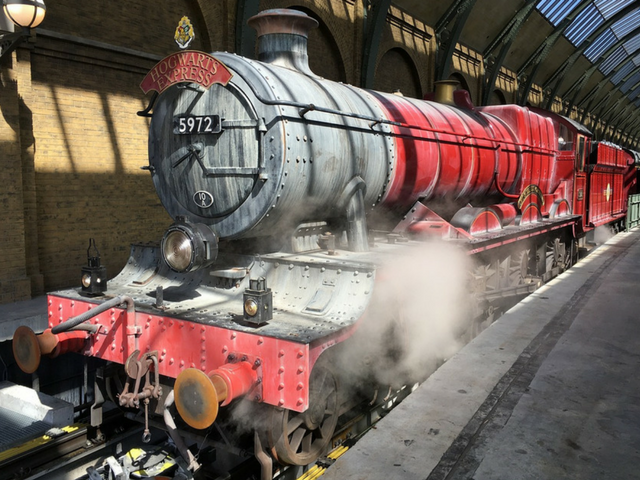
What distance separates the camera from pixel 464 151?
20.7ft

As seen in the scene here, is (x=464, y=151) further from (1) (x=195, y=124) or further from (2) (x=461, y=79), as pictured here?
(2) (x=461, y=79)

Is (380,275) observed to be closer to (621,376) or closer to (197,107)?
(197,107)

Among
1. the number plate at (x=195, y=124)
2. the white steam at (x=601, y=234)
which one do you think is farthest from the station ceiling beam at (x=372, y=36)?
the number plate at (x=195, y=124)

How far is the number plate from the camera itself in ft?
13.1

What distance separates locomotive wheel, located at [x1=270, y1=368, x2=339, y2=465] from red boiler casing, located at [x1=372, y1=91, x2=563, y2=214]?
2.16 m

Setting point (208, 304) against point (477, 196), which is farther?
point (477, 196)

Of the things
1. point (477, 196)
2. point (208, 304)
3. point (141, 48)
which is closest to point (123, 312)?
point (208, 304)

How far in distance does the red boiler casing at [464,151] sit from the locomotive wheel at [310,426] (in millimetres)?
2159

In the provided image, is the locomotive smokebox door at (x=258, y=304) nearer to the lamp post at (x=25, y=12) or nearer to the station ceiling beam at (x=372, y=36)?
the lamp post at (x=25, y=12)

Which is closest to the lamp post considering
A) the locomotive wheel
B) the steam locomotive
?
the steam locomotive

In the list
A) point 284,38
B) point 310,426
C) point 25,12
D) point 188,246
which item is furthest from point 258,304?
point 25,12

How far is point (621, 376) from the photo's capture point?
181 inches

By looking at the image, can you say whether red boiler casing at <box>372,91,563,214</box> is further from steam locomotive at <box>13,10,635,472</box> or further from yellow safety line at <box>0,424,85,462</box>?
yellow safety line at <box>0,424,85,462</box>

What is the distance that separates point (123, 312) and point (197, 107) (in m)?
1.64
